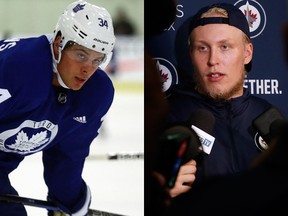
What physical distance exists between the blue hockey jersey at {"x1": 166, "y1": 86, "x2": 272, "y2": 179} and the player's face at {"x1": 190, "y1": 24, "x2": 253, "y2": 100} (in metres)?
0.03

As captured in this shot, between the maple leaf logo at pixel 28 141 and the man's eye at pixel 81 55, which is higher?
the man's eye at pixel 81 55

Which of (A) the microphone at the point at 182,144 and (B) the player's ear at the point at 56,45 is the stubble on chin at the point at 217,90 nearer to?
(A) the microphone at the point at 182,144

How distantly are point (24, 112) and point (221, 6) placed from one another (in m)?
0.68

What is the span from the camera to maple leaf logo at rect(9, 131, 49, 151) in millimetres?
2123

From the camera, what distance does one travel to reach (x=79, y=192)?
244 cm

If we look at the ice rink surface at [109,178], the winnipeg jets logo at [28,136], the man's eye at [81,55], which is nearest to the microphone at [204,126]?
the man's eye at [81,55]

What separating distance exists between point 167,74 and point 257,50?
0.93 ft

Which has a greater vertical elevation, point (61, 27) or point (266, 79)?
point (61, 27)

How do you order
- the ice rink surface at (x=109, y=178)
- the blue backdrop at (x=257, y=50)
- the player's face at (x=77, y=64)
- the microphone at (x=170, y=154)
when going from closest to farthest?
the microphone at (x=170, y=154)
the blue backdrop at (x=257, y=50)
the player's face at (x=77, y=64)
the ice rink surface at (x=109, y=178)

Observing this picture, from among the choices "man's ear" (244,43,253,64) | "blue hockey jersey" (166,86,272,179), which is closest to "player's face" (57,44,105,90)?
"blue hockey jersey" (166,86,272,179)

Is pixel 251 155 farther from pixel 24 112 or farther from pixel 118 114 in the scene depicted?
pixel 118 114

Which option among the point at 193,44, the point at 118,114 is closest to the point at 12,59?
the point at 193,44

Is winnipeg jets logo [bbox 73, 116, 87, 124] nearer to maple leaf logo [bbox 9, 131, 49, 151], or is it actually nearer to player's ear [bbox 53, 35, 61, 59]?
maple leaf logo [bbox 9, 131, 49, 151]

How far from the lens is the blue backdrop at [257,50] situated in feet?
6.27
